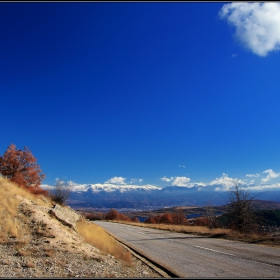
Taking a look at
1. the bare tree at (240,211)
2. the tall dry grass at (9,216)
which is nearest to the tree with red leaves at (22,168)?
the tall dry grass at (9,216)

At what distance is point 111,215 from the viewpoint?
116 meters

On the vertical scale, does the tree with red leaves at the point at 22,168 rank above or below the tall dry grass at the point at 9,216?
above

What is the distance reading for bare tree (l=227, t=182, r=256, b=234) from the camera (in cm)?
2781

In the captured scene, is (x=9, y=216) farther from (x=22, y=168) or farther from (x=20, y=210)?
(x=22, y=168)

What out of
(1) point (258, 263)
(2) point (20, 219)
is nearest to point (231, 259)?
(1) point (258, 263)

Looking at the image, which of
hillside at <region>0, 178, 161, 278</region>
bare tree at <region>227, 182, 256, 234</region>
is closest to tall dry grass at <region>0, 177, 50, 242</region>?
hillside at <region>0, 178, 161, 278</region>

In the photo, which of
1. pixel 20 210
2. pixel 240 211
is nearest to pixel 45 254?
pixel 20 210

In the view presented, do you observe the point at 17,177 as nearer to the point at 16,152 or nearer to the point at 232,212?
the point at 16,152

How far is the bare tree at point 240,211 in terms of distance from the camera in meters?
27.8

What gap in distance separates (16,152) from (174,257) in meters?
31.3

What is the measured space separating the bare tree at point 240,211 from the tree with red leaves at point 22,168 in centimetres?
2687

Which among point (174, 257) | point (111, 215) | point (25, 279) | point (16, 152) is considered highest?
point (16, 152)

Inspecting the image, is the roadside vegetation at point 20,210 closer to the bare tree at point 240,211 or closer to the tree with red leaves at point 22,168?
the tree with red leaves at point 22,168

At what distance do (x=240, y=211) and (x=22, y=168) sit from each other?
3037cm
